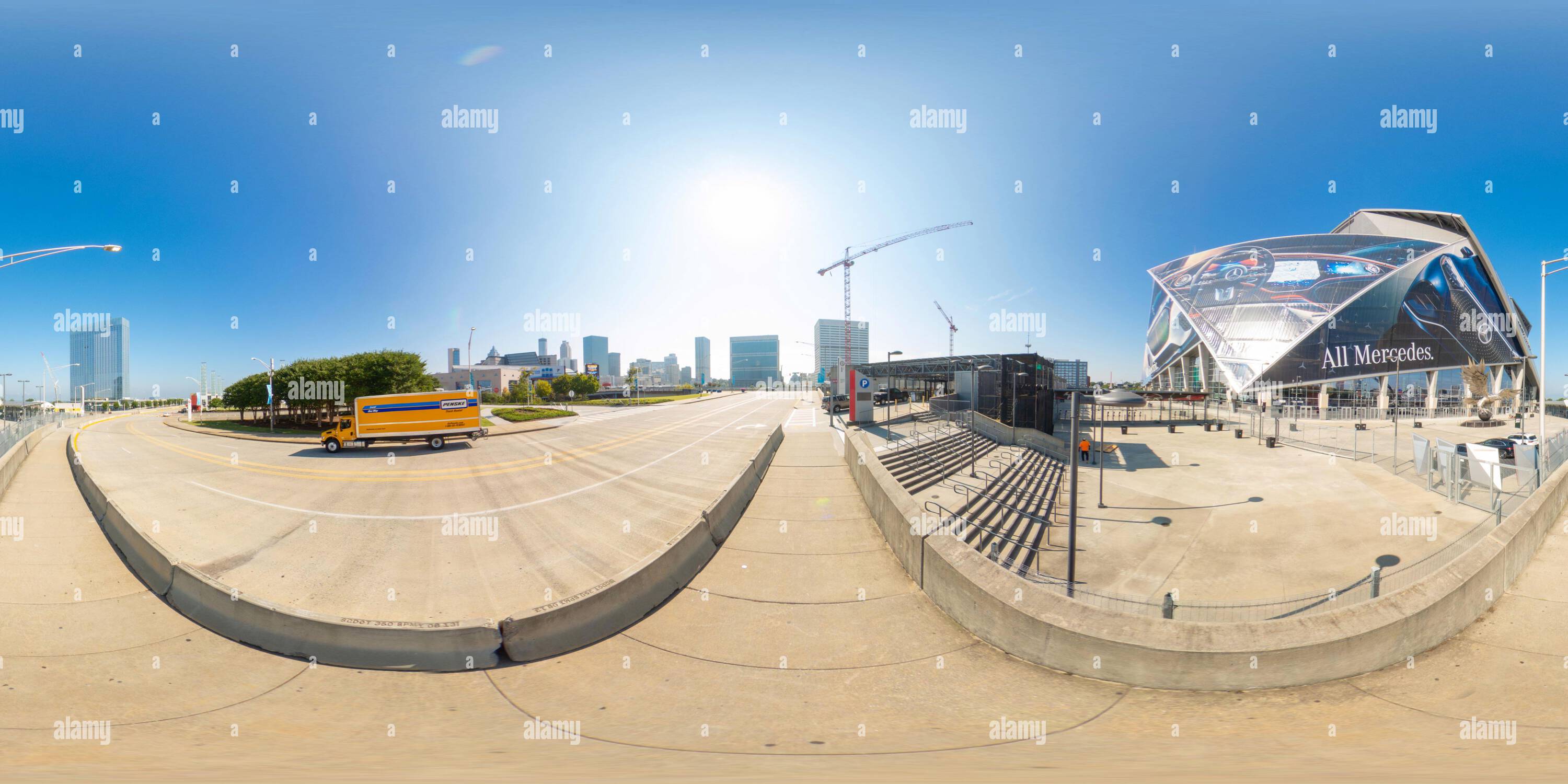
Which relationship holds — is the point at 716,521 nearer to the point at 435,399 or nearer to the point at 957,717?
the point at 957,717

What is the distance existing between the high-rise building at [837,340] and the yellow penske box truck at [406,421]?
11232 centimetres

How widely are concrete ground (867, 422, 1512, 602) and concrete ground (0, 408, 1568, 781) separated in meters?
3.74

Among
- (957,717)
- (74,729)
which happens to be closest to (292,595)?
(74,729)

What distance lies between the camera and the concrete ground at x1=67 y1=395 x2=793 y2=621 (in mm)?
8242

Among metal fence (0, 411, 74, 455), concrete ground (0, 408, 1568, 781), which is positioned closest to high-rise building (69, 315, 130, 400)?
metal fence (0, 411, 74, 455)

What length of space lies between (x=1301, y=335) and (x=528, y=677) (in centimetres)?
9987

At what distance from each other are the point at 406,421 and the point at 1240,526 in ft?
102

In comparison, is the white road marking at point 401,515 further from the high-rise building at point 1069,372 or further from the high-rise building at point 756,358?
the high-rise building at point 756,358

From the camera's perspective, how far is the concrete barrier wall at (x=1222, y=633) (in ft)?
18.9

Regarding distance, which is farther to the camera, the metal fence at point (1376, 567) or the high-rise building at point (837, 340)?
the high-rise building at point (837, 340)

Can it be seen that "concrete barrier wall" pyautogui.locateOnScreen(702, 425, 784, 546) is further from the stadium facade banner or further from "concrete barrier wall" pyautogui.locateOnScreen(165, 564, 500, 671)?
the stadium facade banner

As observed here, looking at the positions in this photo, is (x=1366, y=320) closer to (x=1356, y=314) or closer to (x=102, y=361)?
(x=1356, y=314)

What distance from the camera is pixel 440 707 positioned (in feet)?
17.7

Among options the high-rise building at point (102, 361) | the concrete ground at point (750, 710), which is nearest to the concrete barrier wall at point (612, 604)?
the concrete ground at point (750, 710)
